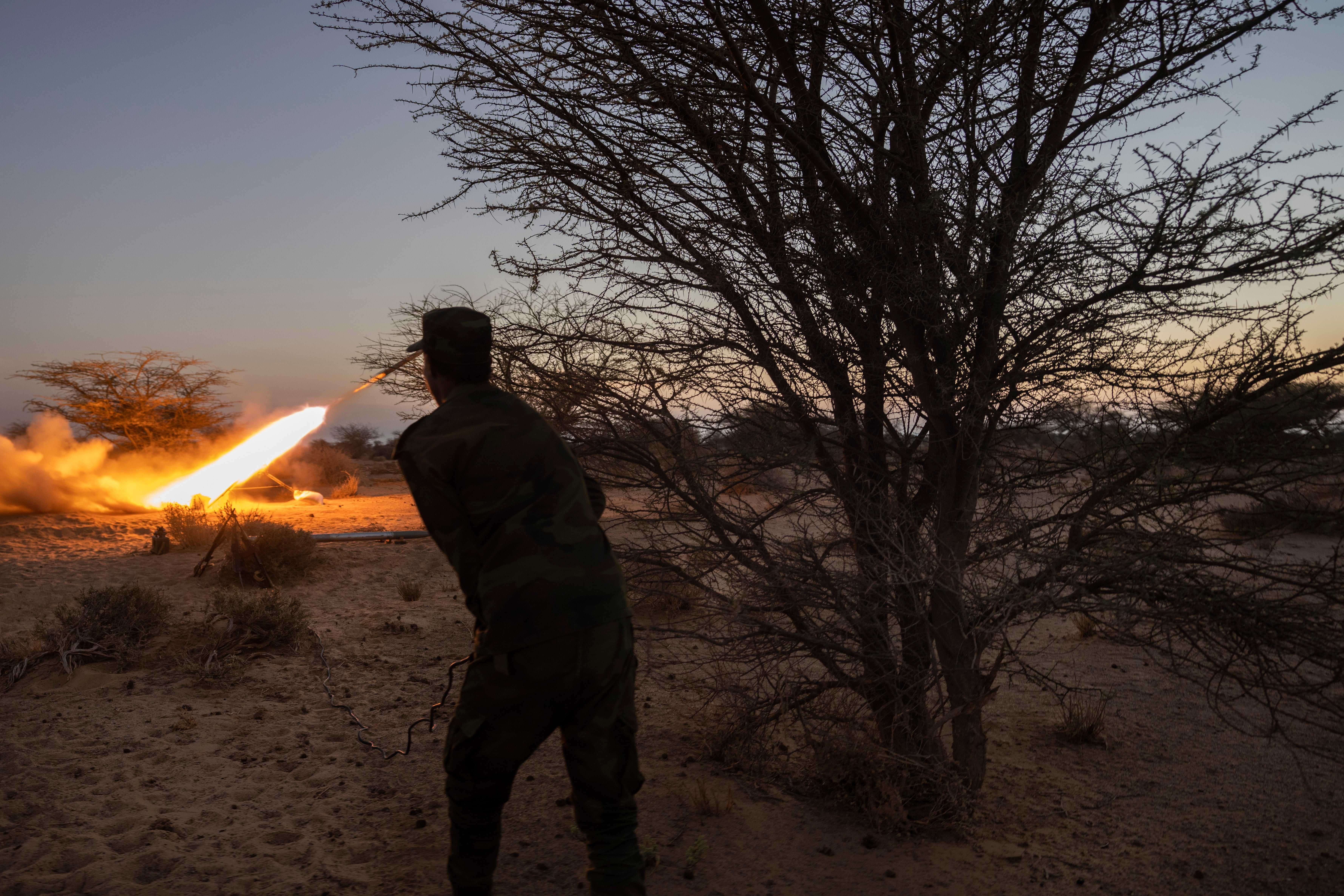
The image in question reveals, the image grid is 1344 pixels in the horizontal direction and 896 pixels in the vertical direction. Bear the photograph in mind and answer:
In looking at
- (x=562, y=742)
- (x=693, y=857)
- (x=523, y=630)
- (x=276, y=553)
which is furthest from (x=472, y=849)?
(x=276, y=553)

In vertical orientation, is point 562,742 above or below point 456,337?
below

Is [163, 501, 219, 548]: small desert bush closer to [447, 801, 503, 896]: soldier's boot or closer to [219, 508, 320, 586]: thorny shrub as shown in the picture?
[219, 508, 320, 586]: thorny shrub

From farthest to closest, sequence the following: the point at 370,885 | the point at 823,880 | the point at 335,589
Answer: the point at 335,589, the point at 823,880, the point at 370,885

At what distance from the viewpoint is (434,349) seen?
2.56 metres

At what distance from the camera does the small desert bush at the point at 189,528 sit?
11.1 meters

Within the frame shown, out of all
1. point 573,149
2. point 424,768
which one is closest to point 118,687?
point 424,768

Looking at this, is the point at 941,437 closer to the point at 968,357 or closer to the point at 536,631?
the point at 968,357

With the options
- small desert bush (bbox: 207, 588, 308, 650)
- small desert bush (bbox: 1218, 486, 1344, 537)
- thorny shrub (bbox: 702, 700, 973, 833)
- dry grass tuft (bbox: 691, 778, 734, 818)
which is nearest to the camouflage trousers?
dry grass tuft (bbox: 691, 778, 734, 818)

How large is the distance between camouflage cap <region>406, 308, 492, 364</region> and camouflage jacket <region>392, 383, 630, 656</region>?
0.16m

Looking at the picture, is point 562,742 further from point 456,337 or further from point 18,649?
point 18,649

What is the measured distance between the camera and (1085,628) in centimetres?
723

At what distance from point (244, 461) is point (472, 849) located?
590 inches

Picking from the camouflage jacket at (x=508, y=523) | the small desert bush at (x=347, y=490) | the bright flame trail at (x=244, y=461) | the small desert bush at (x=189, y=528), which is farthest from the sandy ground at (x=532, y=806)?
the small desert bush at (x=347, y=490)

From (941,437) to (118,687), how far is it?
6278mm
